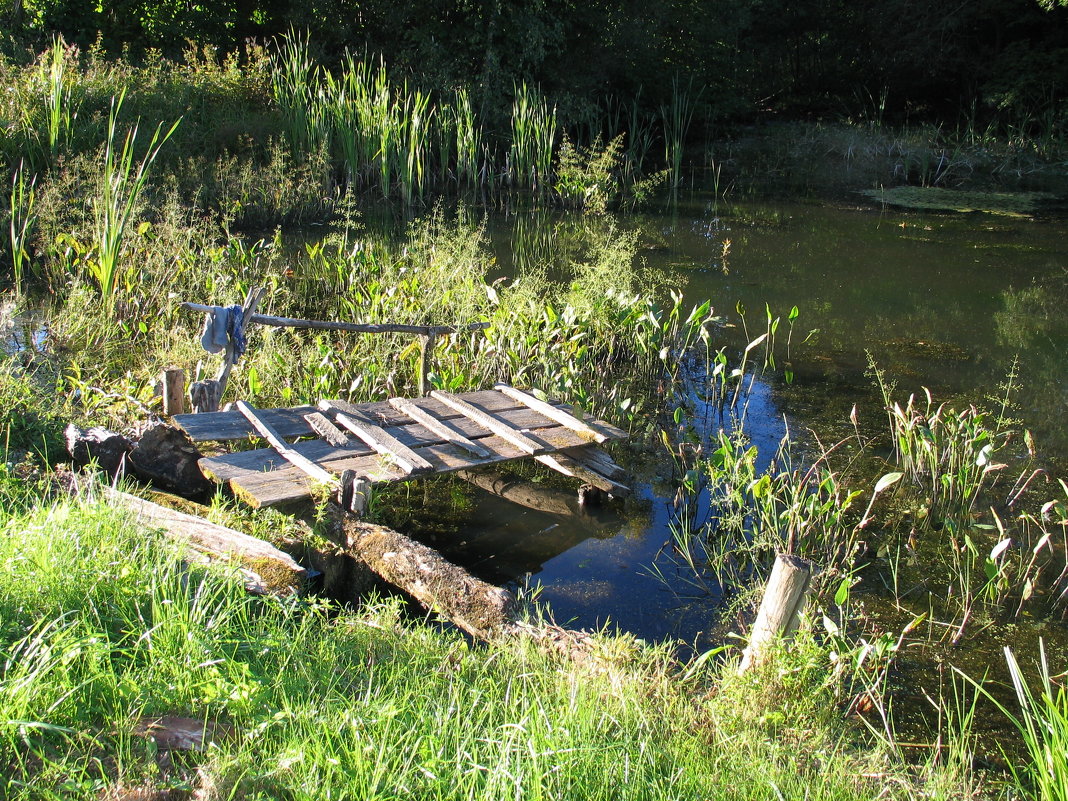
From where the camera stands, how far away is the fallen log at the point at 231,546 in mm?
2916

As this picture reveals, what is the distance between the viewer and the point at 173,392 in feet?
14.2

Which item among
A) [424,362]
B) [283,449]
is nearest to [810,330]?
[424,362]

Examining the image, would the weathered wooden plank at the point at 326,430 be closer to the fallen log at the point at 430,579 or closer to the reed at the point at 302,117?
the fallen log at the point at 430,579

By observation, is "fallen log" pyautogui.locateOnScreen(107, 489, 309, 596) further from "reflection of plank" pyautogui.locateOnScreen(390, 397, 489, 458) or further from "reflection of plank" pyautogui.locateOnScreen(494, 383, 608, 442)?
"reflection of plank" pyautogui.locateOnScreen(494, 383, 608, 442)

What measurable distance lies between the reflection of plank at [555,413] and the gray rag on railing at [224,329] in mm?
1478

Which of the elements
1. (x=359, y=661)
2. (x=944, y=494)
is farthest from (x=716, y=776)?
(x=944, y=494)

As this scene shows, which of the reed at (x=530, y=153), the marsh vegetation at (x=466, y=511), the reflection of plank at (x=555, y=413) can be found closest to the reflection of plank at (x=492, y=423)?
the reflection of plank at (x=555, y=413)

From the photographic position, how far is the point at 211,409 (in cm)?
438

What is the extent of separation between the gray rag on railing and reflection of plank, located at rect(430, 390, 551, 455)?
3.52 feet

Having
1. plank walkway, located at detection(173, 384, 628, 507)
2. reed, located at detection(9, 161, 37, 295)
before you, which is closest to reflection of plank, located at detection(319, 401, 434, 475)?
plank walkway, located at detection(173, 384, 628, 507)

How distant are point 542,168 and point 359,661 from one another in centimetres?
1019

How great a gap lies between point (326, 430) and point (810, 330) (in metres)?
4.64

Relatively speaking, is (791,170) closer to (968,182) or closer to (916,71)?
(968,182)

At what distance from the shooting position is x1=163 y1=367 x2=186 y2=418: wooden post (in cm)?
430
